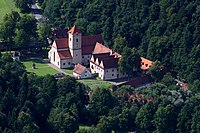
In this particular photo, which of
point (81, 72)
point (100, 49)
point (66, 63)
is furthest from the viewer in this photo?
point (100, 49)

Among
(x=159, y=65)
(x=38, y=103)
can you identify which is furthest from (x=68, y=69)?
(x=38, y=103)

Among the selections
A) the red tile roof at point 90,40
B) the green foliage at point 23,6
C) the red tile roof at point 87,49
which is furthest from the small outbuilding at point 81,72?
the green foliage at point 23,6

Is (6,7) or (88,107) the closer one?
(88,107)

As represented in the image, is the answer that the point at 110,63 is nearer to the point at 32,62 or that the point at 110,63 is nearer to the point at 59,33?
the point at 32,62

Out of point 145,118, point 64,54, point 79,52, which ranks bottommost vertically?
point 145,118

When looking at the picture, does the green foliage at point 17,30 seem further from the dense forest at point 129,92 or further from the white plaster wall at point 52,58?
the white plaster wall at point 52,58

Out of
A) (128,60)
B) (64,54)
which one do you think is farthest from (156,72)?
(64,54)

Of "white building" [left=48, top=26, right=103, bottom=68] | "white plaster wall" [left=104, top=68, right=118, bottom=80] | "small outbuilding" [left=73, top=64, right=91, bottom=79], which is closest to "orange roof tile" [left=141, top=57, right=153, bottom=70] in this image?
"white plaster wall" [left=104, top=68, right=118, bottom=80]

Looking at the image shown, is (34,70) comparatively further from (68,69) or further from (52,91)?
(52,91)
